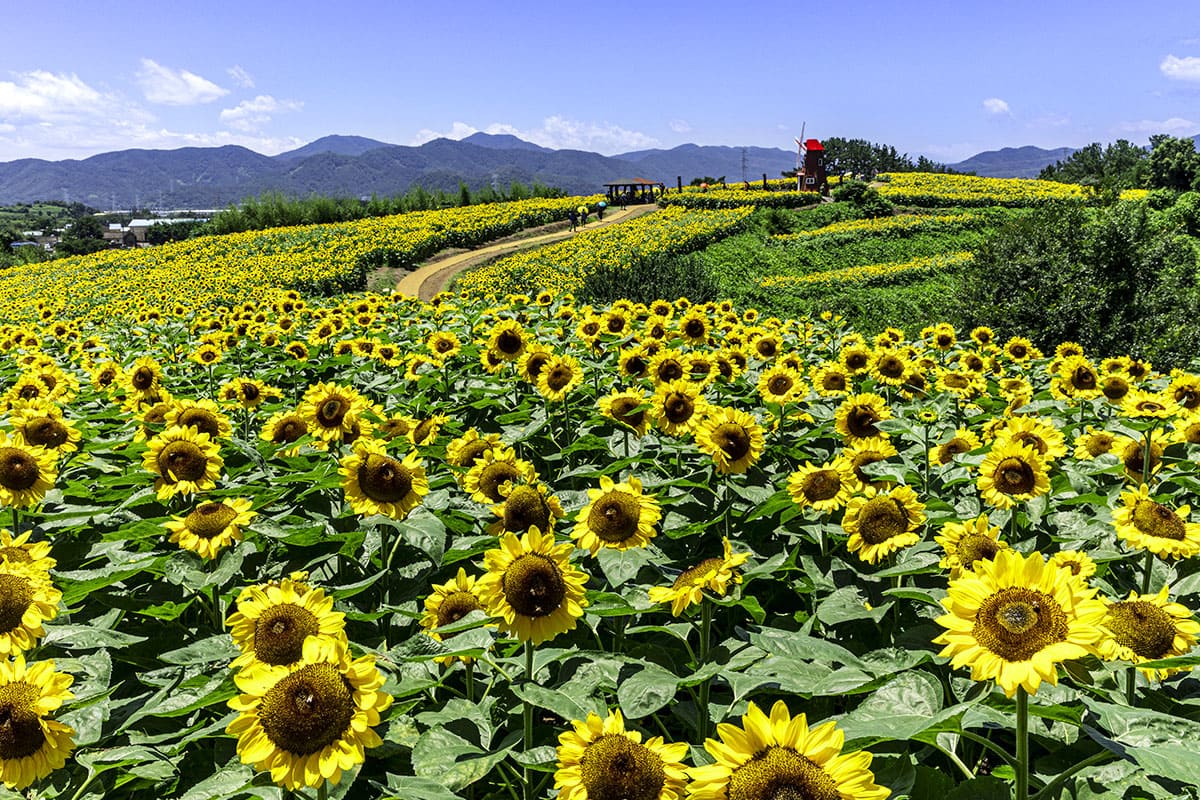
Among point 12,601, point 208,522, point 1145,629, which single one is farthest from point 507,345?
point 1145,629

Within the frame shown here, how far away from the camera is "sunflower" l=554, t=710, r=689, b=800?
1424mm

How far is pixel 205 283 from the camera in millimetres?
19078

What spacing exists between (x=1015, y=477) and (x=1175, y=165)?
288ft

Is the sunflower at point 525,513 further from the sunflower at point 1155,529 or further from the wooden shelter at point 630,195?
the wooden shelter at point 630,195

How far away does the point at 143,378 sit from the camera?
4590 millimetres

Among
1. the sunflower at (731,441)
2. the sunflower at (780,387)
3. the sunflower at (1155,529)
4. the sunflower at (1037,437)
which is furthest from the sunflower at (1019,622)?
the sunflower at (780,387)

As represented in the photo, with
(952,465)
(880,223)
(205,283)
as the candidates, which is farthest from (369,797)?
(880,223)

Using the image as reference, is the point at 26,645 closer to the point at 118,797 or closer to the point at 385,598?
the point at 118,797

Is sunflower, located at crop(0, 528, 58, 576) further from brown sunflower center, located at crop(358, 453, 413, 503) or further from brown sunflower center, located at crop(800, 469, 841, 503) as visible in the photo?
brown sunflower center, located at crop(800, 469, 841, 503)

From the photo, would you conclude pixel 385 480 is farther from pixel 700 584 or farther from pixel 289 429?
pixel 289 429

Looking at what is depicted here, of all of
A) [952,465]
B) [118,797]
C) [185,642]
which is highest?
[952,465]

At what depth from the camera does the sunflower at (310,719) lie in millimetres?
1432

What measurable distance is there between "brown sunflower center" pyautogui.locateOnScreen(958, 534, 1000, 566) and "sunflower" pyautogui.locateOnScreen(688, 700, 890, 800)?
3.46ft

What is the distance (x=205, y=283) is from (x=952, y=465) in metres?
20.1
